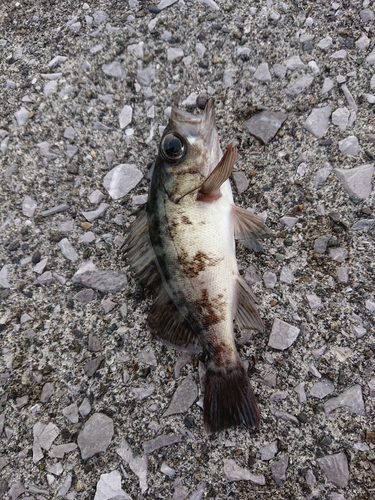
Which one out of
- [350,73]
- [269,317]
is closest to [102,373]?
[269,317]

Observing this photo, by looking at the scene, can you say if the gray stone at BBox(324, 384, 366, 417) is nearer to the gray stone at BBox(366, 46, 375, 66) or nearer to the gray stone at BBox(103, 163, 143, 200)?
the gray stone at BBox(103, 163, 143, 200)

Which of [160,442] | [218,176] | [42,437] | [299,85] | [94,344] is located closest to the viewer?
[218,176]

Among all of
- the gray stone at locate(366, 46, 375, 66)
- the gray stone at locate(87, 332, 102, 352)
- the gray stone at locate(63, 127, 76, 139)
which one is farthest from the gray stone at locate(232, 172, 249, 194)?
the gray stone at locate(87, 332, 102, 352)

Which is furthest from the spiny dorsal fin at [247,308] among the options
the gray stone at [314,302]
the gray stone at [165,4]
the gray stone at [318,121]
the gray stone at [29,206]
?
the gray stone at [165,4]

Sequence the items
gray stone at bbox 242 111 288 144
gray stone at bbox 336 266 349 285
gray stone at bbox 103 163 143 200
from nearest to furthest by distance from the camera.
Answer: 1. gray stone at bbox 336 266 349 285
2. gray stone at bbox 242 111 288 144
3. gray stone at bbox 103 163 143 200

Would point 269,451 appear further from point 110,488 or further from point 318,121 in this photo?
point 318,121

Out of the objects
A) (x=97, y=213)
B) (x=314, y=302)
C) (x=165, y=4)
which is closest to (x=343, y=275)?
(x=314, y=302)
